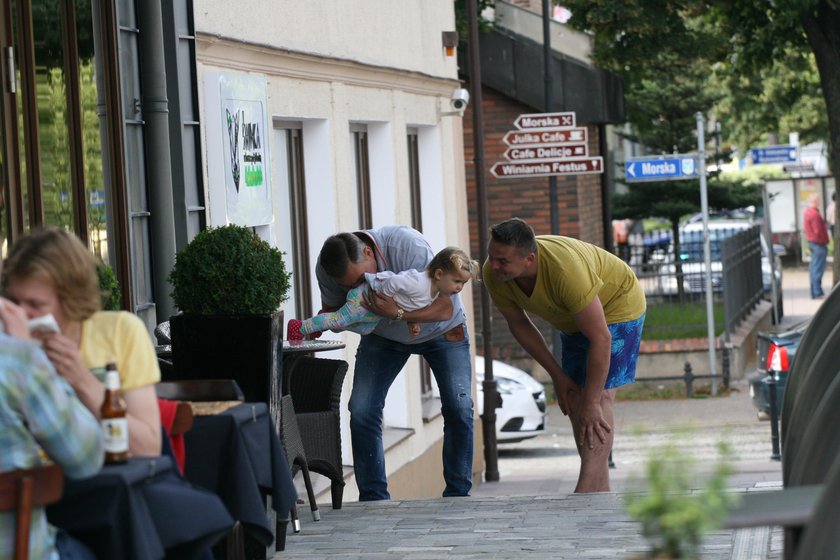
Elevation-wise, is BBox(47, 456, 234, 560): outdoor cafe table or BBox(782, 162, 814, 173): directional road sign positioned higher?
BBox(782, 162, 814, 173): directional road sign

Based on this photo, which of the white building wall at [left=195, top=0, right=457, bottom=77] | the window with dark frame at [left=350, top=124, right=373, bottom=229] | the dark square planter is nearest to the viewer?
the dark square planter

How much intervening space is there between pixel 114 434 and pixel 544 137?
12.7m

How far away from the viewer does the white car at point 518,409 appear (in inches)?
627

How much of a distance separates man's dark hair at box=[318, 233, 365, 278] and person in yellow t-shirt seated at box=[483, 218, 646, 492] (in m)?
0.63

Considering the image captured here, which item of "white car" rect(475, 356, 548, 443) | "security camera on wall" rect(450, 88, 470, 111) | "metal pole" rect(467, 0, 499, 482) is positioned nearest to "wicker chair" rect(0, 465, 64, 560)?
"metal pole" rect(467, 0, 499, 482)

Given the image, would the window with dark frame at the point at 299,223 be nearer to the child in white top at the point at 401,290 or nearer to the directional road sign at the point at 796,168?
the child in white top at the point at 401,290

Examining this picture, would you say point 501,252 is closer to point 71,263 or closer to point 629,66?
point 71,263

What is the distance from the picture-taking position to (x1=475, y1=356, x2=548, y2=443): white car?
1594 centimetres

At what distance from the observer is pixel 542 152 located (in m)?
16.4

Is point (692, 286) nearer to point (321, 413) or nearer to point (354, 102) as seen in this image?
point (354, 102)

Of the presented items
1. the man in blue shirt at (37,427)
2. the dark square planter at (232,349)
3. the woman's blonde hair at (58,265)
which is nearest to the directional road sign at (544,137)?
the dark square planter at (232,349)

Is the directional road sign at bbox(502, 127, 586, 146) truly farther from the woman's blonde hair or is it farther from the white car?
the woman's blonde hair

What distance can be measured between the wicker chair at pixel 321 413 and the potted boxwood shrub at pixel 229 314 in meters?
1.09

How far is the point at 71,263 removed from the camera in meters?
4.03
